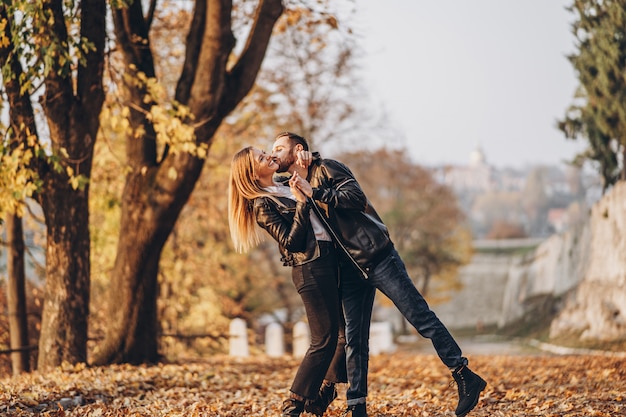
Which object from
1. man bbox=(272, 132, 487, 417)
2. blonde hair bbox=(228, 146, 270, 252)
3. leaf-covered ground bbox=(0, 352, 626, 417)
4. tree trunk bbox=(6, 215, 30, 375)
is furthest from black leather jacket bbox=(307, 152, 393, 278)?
tree trunk bbox=(6, 215, 30, 375)

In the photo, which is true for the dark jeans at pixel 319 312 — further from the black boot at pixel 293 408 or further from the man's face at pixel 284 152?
the man's face at pixel 284 152

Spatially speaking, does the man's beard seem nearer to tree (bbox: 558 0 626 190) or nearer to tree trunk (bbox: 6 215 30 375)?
tree trunk (bbox: 6 215 30 375)

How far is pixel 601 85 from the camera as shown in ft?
72.4

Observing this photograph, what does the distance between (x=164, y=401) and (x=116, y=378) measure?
1353mm

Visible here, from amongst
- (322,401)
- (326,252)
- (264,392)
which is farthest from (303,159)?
(264,392)

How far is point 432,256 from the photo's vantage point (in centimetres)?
3997

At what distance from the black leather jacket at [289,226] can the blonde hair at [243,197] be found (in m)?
0.11

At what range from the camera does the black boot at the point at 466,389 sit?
19.5 ft

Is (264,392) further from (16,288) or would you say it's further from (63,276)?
(16,288)

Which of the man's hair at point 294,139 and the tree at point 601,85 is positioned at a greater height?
the tree at point 601,85

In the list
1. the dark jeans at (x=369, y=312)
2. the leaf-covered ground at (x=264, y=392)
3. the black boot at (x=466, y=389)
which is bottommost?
the leaf-covered ground at (x=264, y=392)

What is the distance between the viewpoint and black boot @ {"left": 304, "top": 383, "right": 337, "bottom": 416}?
20.6 feet

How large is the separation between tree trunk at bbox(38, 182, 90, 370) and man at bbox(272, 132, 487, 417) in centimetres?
455

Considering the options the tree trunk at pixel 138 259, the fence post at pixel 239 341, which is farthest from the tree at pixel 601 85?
the tree trunk at pixel 138 259
